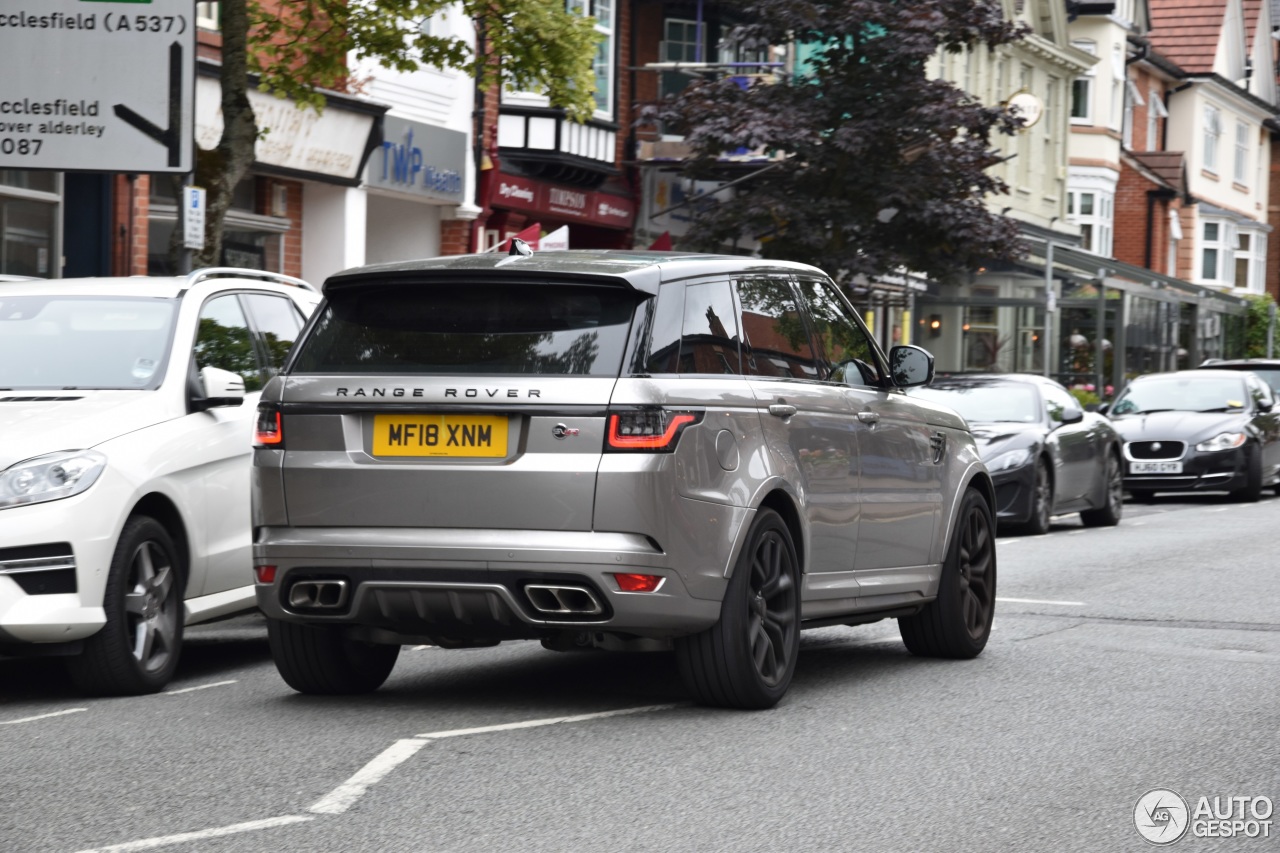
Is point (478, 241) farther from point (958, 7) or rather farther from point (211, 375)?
point (211, 375)

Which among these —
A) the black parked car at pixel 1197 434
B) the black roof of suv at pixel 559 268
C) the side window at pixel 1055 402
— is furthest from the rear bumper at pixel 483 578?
the black parked car at pixel 1197 434

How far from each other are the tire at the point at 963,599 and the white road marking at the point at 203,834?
13.8ft

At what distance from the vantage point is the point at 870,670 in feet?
29.2

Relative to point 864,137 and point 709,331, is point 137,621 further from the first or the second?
point 864,137

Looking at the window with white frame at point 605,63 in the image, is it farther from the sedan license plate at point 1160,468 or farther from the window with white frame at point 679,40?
the sedan license plate at point 1160,468

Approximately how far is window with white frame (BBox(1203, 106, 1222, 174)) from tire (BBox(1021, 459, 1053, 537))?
45223 mm

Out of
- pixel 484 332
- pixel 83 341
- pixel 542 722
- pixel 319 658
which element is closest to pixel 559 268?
pixel 484 332

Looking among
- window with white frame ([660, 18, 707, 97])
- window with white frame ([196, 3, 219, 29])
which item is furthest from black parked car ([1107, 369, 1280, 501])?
window with white frame ([196, 3, 219, 29])

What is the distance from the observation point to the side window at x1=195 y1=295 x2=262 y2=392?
906 centimetres

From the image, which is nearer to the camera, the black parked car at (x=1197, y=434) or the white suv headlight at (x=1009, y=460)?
the white suv headlight at (x=1009, y=460)

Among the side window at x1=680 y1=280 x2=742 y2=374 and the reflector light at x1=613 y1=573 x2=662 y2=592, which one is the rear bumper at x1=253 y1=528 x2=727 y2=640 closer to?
the reflector light at x1=613 y1=573 x2=662 y2=592

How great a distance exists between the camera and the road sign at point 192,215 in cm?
1283

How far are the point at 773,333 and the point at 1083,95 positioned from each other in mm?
44755

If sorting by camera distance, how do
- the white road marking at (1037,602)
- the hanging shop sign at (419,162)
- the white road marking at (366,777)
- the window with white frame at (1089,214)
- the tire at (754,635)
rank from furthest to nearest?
the window with white frame at (1089,214)
the hanging shop sign at (419,162)
the white road marking at (1037,602)
the tire at (754,635)
the white road marking at (366,777)
